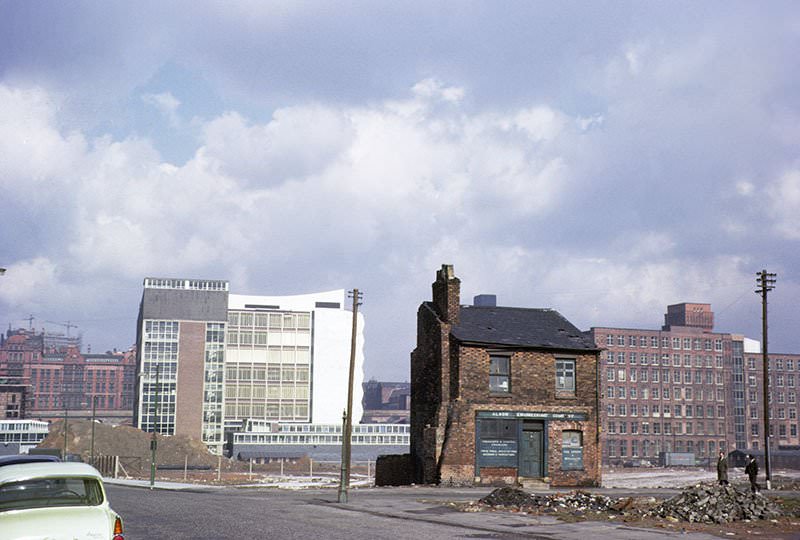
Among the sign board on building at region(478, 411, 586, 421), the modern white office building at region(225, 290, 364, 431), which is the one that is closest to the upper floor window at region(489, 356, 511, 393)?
the sign board on building at region(478, 411, 586, 421)

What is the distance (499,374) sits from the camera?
4331 centimetres

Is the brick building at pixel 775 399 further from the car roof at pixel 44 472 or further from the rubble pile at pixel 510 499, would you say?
the car roof at pixel 44 472

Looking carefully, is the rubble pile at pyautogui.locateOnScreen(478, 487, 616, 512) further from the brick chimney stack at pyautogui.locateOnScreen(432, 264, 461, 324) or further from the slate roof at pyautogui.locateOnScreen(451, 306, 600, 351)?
the brick chimney stack at pyautogui.locateOnScreen(432, 264, 461, 324)

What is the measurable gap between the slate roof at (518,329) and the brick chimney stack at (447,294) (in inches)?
31.9

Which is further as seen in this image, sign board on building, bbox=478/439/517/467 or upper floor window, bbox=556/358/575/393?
upper floor window, bbox=556/358/575/393

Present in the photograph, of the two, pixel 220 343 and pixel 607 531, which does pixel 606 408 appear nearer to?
pixel 220 343

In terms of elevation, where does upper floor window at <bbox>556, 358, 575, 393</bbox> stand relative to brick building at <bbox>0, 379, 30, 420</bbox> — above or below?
above

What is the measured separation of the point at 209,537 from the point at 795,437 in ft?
514

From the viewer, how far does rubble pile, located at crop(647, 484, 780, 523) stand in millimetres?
23359

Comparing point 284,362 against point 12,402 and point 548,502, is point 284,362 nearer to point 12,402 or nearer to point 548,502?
point 12,402

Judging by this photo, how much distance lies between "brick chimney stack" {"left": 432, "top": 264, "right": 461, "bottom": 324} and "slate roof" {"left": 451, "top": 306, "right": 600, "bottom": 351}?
0.81 meters

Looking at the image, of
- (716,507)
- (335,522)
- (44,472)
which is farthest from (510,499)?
(44,472)

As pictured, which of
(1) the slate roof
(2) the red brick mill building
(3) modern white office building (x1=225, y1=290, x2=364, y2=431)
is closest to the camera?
(2) the red brick mill building

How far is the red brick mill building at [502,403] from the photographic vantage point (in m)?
42.1
